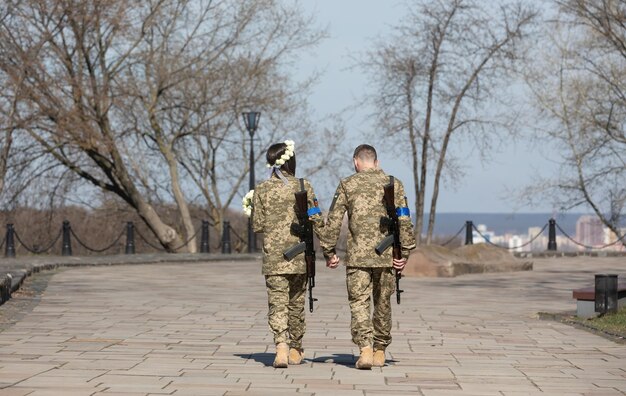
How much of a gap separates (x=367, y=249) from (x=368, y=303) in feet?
1.28

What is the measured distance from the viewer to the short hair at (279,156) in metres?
8.77

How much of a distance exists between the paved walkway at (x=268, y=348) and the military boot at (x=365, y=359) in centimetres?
9

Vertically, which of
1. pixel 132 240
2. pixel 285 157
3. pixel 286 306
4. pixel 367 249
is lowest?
pixel 286 306

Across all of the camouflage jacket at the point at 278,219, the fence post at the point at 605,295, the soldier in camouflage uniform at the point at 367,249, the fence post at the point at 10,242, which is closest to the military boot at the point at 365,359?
the soldier in camouflage uniform at the point at 367,249

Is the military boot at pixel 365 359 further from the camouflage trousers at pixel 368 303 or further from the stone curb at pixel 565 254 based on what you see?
the stone curb at pixel 565 254

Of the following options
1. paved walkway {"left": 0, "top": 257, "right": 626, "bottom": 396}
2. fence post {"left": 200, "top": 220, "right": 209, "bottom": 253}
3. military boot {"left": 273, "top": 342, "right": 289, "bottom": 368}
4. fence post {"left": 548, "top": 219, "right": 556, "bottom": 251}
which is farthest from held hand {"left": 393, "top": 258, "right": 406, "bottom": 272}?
fence post {"left": 548, "top": 219, "right": 556, "bottom": 251}

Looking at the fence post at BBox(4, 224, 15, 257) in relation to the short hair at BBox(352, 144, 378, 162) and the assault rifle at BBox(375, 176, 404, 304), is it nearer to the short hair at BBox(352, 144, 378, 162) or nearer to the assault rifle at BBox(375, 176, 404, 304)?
the short hair at BBox(352, 144, 378, 162)

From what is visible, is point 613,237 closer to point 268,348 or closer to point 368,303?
point 268,348

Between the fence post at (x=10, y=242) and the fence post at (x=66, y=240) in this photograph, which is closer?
the fence post at (x=10, y=242)

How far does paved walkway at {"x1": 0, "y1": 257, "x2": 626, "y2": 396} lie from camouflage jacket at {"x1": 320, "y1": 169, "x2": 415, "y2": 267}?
815 mm

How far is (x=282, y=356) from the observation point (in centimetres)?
844

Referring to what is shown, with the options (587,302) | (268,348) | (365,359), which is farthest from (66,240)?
(365,359)

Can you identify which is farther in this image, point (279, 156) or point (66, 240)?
point (66, 240)

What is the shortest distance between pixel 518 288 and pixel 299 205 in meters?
11.8
